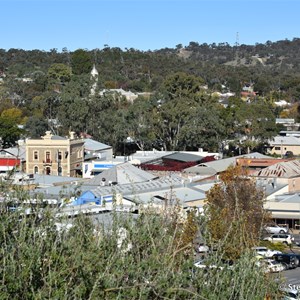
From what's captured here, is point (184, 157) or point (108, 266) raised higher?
point (108, 266)

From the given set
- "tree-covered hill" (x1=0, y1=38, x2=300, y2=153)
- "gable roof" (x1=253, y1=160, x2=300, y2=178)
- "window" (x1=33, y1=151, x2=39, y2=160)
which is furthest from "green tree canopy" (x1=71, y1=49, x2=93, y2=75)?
"gable roof" (x1=253, y1=160, x2=300, y2=178)

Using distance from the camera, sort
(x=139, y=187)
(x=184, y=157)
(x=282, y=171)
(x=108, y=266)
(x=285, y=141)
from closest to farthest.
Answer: (x=108, y=266)
(x=139, y=187)
(x=282, y=171)
(x=184, y=157)
(x=285, y=141)

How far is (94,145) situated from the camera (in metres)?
39.3

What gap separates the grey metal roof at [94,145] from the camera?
38625 mm

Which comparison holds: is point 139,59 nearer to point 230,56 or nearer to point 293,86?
point 293,86

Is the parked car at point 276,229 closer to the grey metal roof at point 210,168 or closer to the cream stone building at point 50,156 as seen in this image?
the grey metal roof at point 210,168

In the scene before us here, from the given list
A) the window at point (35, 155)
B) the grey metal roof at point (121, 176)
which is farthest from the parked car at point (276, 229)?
the window at point (35, 155)

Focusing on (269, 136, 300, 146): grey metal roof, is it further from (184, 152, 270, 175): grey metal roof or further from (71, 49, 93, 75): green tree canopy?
(71, 49, 93, 75): green tree canopy

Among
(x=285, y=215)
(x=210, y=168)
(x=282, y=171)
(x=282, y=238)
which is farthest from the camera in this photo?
(x=210, y=168)

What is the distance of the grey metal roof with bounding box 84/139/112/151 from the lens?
127ft

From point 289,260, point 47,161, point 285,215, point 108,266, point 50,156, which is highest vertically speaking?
point 108,266

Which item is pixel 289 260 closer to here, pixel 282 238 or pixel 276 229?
pixel 282 238

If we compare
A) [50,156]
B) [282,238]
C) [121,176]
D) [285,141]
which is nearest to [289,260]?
[282,238]

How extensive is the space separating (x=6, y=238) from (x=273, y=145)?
3971cm
